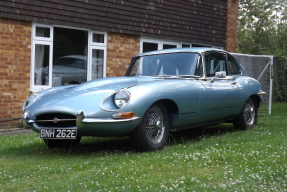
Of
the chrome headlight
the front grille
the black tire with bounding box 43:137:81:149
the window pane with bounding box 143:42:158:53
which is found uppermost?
the window pane with bounding box 143:42:158:53

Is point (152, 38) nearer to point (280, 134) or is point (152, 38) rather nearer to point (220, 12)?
point (220, 12)

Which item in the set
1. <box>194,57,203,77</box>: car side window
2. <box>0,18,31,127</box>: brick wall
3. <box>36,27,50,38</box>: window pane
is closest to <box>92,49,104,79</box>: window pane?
<box>36,27,50,38</box>: window pane

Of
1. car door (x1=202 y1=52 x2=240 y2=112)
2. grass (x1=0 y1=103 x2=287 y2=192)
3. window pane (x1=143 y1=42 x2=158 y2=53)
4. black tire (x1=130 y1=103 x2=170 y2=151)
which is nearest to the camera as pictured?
grass (x1=0 y1=103 x2=287 y2=192)

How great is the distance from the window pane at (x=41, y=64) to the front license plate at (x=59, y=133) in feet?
17.1

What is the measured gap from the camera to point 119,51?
13.1 meters

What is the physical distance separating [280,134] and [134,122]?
2853 millimetres

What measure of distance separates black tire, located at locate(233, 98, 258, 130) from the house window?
475 cm

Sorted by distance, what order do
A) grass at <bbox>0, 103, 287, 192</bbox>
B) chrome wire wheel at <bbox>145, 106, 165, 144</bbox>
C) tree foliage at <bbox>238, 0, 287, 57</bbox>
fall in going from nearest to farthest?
grass at <bbox>0, 103, 287, 192</bbox>, chrome wire wheel at <bbox>145, 106, 165, 144</bbox>, tree foliage at <bbox>238, 0, 287, 57</bbox>

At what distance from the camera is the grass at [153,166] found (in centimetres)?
443

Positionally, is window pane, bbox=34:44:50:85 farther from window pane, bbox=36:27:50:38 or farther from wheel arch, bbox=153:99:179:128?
wheel arch, bbox=153:99:179:128

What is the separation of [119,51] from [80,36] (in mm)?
1329

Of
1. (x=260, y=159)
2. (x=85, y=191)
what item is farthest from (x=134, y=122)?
(x=85, y=191)

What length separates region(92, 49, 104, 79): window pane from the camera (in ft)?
41.2

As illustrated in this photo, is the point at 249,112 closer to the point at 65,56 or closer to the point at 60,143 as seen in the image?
the point at 60,143
